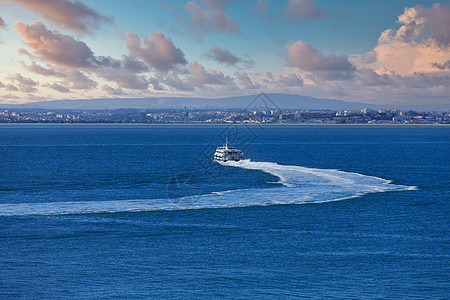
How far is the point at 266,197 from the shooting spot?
185 ft

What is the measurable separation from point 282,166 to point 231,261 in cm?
6160

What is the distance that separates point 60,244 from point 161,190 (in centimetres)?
2625

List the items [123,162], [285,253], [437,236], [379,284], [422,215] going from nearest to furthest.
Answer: [379,284] → [285,253] → [437,236] → [422,215] → [123,162]

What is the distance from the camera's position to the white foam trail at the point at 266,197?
48.1 m

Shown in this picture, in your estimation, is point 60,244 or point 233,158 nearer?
point 60,244

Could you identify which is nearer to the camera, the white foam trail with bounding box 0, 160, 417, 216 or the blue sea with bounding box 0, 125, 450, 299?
the blue sea with bounding box 0, 125, 450, 299

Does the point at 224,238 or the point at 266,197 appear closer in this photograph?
the point at 224,238

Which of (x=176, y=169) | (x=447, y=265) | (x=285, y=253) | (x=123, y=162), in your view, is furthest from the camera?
(x=123, y=162)

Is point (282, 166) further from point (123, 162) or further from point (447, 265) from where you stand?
point (447, 265)

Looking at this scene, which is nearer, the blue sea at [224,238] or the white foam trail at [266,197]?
the blue sea at [224,238]

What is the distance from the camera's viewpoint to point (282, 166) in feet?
304

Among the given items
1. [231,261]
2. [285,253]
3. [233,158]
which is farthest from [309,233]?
[233,158]

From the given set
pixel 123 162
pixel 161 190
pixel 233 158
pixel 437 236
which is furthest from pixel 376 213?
pixel 123 162

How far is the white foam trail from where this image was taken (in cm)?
4812
